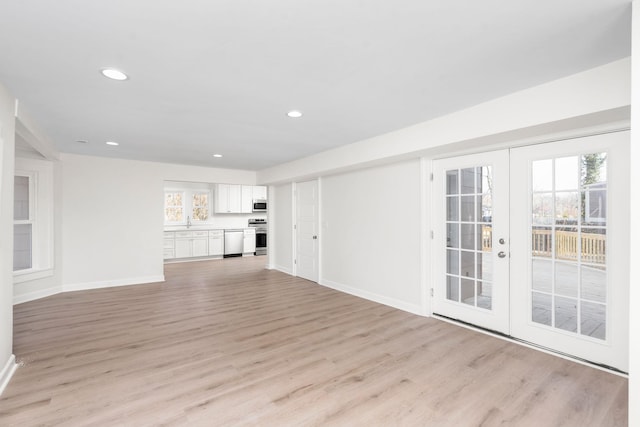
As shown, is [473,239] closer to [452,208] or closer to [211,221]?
[452,208]

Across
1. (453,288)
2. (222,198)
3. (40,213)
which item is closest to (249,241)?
(222,198)

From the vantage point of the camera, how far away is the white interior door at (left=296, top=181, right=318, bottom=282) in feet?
19.5

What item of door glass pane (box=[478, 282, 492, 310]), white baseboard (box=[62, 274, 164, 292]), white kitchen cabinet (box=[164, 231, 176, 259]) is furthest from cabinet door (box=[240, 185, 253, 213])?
door glass pane (box=[478, 282, 492, 310])

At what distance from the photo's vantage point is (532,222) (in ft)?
9.79

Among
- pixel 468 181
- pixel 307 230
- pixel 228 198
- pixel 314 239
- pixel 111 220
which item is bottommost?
pixel 314 239

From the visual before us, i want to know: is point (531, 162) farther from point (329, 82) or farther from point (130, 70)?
point (130, 70)

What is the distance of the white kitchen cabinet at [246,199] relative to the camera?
30.9 ft

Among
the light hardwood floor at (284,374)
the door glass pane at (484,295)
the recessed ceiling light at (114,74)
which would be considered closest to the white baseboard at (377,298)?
the light hardwood floor at (284,374)

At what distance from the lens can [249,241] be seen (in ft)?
31.3

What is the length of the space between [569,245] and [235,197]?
814cm

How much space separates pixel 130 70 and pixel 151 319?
9.59ft

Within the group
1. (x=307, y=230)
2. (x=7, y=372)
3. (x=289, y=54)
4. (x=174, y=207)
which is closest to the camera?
(x=289, y=54)

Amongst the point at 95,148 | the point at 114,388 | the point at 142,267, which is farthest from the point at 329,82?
the point at 142,267

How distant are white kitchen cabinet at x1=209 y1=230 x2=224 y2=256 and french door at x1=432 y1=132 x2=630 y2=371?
679 cm
